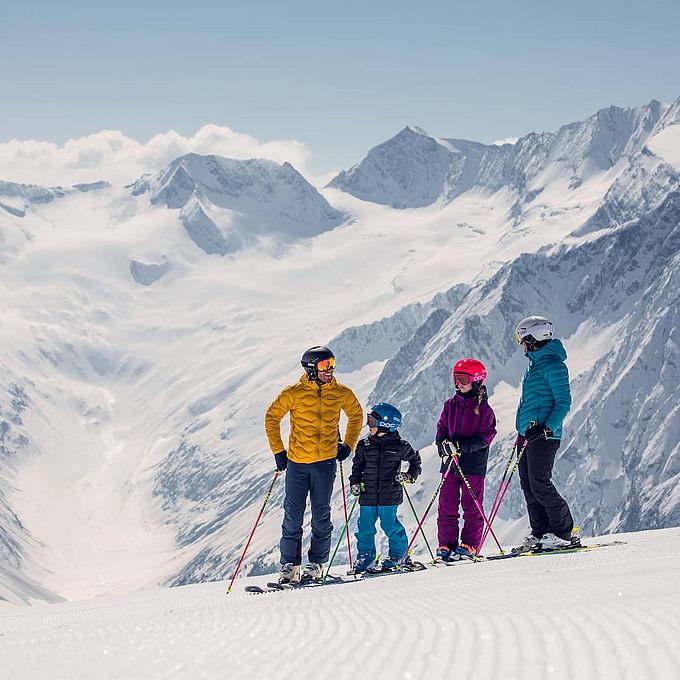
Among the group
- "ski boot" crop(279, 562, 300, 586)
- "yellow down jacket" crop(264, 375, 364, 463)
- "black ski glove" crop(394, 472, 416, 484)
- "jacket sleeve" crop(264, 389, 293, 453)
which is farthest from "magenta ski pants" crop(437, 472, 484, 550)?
"jacket sleeve" crop(264, 389, 293, 453)

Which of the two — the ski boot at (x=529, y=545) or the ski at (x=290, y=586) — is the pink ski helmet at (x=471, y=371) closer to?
the ski boot at (x=529, y=545)

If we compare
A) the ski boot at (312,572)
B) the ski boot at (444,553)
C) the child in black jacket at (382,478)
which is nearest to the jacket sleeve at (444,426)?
the child in black jacket at (382,478)

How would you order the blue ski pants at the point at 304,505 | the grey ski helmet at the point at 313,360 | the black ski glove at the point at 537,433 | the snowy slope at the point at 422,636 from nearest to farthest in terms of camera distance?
the snowy slope at the point at 422,636 → the black ski glove at the point at 537,433 → the grey ski helmet at the point at 313,360 → the blue ski pants at the point at 304,505

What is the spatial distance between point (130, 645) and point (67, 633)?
1.75 meters

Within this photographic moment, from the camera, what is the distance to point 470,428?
13.6m

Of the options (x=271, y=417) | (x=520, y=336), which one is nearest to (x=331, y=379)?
(x=271, y=417)

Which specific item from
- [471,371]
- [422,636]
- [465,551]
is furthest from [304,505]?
[422,636]

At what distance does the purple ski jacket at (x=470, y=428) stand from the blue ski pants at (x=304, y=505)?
2.07m

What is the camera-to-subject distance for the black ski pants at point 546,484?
1223 centimetres

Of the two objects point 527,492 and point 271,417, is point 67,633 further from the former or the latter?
point 527,492

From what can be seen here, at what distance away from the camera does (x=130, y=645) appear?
6727mm

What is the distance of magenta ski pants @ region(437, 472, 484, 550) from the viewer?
13477mm

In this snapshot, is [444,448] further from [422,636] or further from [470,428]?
[422,636]

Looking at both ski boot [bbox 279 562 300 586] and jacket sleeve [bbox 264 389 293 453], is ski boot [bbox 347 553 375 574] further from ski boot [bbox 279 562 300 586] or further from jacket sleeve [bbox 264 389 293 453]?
jacket sleeve [bbox 264 389 293 453]
